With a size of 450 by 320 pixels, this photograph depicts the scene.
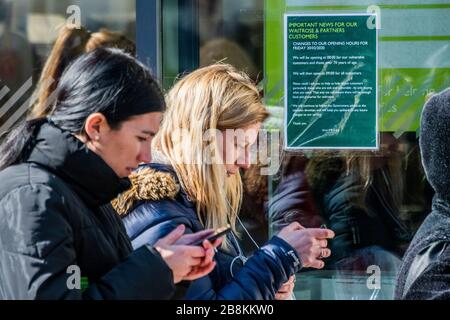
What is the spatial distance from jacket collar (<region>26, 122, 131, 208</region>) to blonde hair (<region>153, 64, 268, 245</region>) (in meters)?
0.62

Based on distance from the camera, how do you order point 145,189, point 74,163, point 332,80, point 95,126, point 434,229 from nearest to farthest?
point 74,163
point 95,126
point 145,189
point 434,229
point 332,80

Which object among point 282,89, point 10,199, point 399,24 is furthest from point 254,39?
point 10,199

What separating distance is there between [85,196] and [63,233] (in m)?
0.19

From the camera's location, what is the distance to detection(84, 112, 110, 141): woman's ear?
2.67 metres

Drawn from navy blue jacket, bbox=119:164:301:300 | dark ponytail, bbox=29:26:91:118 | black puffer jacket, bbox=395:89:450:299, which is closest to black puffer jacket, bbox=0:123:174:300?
navy blue jacket, bbox=119:164:301:300

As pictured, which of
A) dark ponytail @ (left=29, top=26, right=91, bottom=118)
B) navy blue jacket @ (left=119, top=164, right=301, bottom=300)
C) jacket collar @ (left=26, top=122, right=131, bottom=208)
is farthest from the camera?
dark ponytail @ (left=29, top=26, right=91, bottom=118)

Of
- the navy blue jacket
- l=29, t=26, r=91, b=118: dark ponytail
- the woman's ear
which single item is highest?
l=29, t=26, r=91, b=118: dark ponytail

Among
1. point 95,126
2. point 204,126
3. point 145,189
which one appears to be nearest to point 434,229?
point 204,126

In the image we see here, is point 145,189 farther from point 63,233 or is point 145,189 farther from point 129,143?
point 63,233

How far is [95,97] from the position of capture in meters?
2.70

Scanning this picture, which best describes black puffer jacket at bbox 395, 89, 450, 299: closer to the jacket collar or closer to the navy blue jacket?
the navy blue jacket

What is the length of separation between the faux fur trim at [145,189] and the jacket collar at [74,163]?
0.48 m

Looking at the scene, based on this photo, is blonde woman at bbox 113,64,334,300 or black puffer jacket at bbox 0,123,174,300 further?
blonde woman at bbox 113,64,334,300
